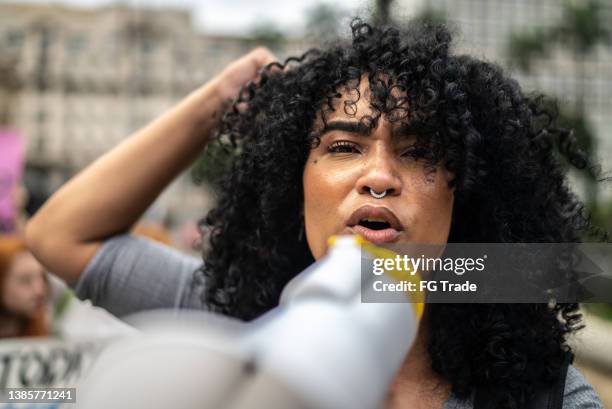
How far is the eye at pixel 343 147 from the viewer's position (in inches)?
56.8

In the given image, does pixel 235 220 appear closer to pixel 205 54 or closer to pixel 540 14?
pixel 205 54

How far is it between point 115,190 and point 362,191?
0.80 meters

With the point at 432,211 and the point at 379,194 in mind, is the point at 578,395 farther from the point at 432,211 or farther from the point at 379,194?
the point at 379,194

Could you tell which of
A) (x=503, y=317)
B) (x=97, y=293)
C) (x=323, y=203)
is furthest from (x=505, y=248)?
(x=97, y=293)

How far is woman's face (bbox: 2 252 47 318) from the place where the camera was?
3.61 metres

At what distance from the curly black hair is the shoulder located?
4 cm

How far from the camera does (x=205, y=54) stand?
6006cm

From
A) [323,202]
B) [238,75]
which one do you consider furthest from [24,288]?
[323,202]

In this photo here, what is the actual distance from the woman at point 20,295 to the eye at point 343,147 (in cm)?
262

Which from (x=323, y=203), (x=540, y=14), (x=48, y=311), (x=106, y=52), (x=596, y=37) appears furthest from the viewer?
(x=540, y=14)

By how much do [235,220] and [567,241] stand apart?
858 mm

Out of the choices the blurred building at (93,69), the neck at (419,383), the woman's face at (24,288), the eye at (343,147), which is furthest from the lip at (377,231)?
the blurred building at (93,69)

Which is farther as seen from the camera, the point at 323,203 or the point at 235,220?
the point at 235,220

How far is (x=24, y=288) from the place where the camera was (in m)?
3.64
